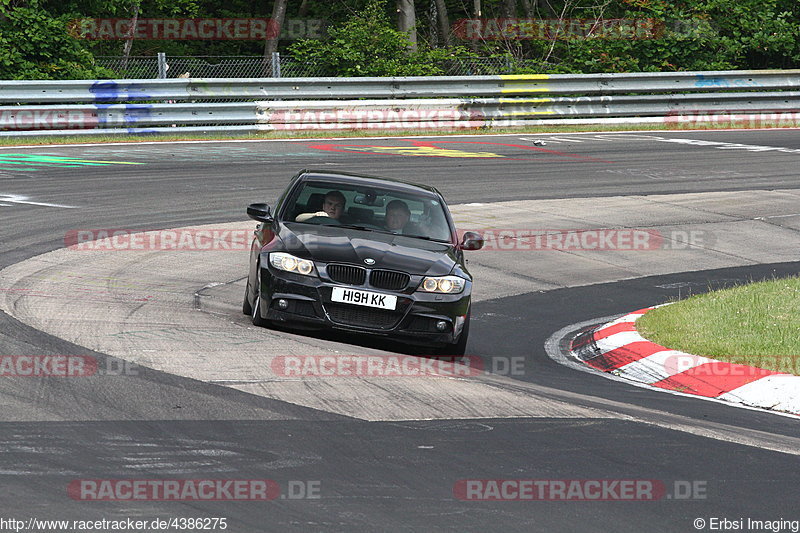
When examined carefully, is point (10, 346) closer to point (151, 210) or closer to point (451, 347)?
point (451, 347)

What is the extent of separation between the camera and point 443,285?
9.34m

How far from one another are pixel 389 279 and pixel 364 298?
10.6 inches

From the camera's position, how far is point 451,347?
948 cm

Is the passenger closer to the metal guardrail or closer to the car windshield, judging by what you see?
the car windshield

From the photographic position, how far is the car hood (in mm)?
9320

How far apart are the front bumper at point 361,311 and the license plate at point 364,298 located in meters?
0.03

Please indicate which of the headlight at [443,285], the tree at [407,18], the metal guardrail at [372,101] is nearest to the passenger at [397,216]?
the headlight at [443,285]

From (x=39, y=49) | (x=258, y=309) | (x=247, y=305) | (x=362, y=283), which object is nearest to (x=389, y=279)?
(x=362, y=283)

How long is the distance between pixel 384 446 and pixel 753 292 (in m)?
6.74

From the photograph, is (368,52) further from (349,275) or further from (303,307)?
(303,307)

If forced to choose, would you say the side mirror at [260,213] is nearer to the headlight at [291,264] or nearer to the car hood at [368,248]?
the car hood at [368,248]

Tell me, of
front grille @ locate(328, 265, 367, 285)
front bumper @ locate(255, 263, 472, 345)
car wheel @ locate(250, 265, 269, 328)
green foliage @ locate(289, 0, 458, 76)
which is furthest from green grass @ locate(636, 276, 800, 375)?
green foliage @ locate(289, 0, 458, 76)

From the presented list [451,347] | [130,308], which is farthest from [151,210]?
[451,347]

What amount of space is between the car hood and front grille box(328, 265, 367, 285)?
0.06m
